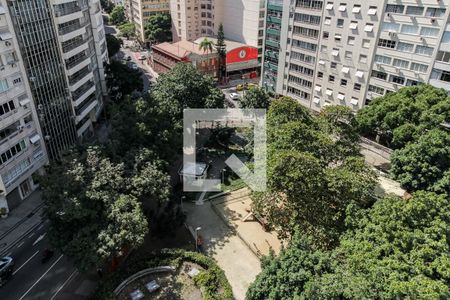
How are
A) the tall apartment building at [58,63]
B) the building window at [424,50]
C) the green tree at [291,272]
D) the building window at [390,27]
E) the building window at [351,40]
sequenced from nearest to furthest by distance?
the green tree at [291,272], the tall apartment building at [58,63], the building window at [424,50], the building window at [390,27], the building window at [351,40]

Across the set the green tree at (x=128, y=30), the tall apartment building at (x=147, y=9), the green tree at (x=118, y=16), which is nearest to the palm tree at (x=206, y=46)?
Answer: the tall apartment building at (x=147, y=9)

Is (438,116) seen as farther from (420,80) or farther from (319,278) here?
(319,278)

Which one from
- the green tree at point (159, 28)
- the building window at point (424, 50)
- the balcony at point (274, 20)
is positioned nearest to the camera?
the building window at point (424, 50)

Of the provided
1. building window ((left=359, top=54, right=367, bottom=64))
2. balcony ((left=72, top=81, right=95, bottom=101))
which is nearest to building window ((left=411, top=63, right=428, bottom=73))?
building window ((left=359, top=54, right=367, bottom=64))

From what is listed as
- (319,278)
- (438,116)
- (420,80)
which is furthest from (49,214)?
(420,80)

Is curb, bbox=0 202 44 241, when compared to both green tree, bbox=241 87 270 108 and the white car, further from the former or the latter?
the white car

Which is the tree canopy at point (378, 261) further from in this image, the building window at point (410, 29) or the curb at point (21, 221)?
the building window at point (410, 29)

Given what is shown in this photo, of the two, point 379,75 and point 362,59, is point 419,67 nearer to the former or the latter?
point 379,75
